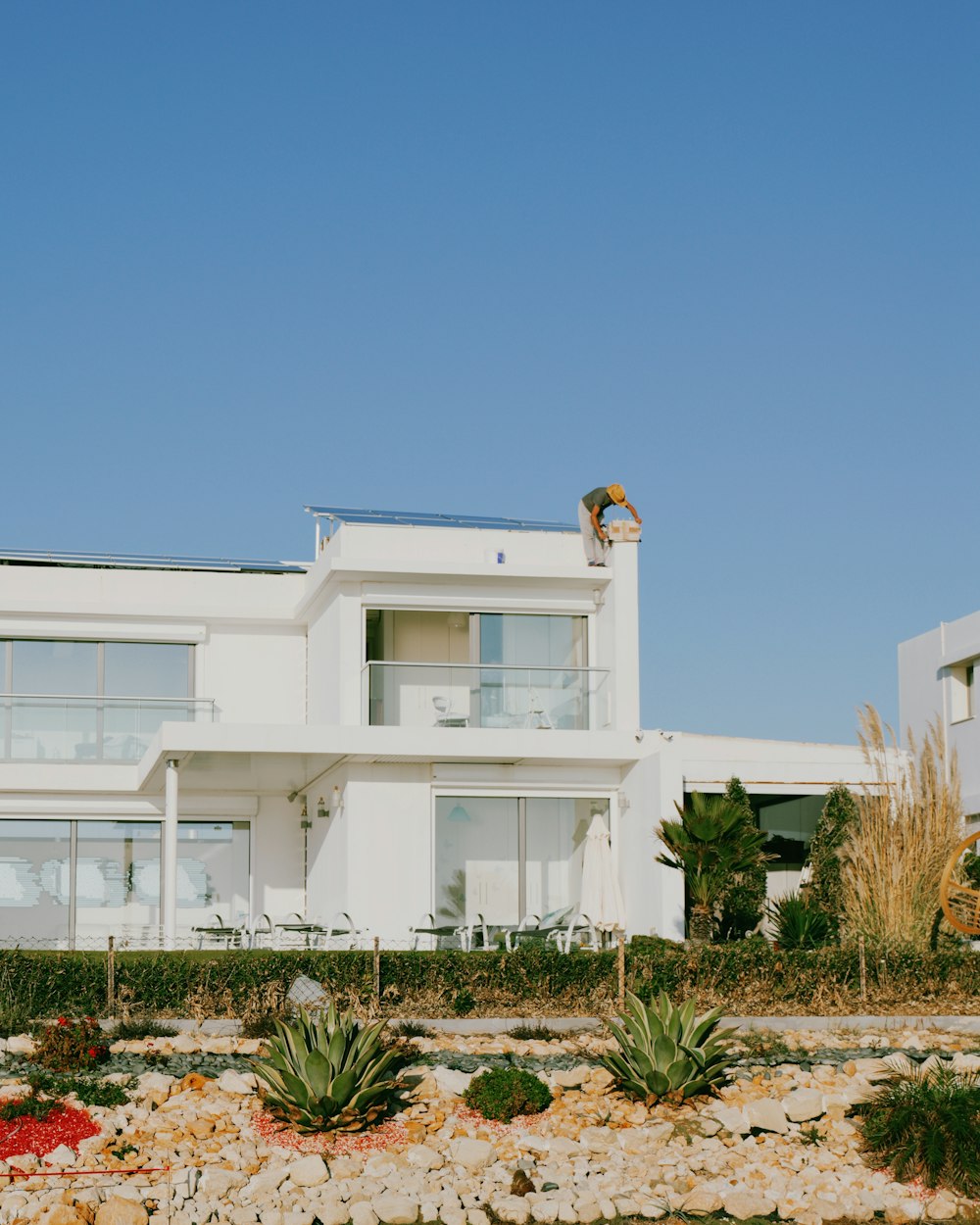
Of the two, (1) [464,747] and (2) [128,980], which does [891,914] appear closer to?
(1) [464,747]

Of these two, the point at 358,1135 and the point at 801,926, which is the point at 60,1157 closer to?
the point at 358,1135

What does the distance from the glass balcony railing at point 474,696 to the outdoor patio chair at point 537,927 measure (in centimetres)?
252

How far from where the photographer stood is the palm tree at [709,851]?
19234mm

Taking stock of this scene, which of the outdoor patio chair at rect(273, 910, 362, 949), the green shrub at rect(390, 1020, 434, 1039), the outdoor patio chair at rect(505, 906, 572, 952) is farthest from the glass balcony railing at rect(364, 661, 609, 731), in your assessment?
the green shrub at rect(390, 1020, 434, 1039)

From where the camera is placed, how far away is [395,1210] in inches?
433

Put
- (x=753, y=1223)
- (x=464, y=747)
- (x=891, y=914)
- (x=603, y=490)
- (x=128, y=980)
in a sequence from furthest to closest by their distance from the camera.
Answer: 1. (x=603, y=490)
2. (x=464, y=747)
3. (x=891, y=914)
4. (x=128, y=980)
5. (x=753, y=1223)

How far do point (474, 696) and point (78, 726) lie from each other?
5875mm

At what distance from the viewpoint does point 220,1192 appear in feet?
37.0

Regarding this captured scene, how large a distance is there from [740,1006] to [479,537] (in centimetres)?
904

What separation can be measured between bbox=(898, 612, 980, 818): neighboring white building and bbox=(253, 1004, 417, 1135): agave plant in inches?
627

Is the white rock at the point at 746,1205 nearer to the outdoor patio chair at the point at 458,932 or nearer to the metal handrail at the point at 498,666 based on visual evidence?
the outdoor patio chair at the point at 458,932

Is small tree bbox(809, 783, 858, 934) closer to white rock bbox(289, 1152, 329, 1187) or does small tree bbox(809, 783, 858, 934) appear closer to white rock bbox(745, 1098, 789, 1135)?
white rock bbox(745, 1098, 789, 1135)

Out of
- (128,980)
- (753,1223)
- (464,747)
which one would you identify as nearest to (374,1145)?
(753,1223)

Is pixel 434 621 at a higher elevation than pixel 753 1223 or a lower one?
higher
